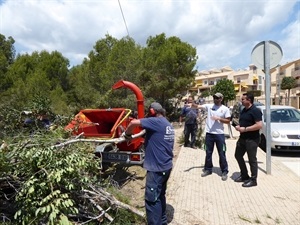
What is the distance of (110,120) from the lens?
7.02m

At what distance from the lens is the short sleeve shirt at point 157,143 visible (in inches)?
136

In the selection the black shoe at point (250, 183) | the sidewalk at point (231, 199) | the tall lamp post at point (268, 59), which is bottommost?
the sidewalk at point (231, 199)

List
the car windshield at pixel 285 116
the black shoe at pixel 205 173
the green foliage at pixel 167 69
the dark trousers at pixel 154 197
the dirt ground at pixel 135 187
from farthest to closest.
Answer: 1. the green foliage at pixel 167 69
2. the car windshield at pixel 285 116
3. the black shoe at pixel 205 173
4. the dirt ground at pixel 135 187
5. the dark trousers at pixel 154 197

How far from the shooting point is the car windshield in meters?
9.69

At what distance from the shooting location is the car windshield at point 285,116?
31.8 feet

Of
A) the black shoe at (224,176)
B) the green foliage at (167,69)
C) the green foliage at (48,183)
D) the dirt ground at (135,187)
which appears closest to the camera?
the green foliage at (48,183)

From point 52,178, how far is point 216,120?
3602 mm

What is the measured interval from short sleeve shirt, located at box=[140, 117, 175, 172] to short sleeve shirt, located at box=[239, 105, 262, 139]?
2.36 meters

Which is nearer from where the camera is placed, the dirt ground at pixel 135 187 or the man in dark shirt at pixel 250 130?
the dirt ground at pixel 135 187

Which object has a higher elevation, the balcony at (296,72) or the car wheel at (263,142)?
the balcony at (296,72)

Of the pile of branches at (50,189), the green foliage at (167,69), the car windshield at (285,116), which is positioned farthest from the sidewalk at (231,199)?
the green foliage at (167,69)

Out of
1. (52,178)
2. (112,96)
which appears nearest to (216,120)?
(52,178)

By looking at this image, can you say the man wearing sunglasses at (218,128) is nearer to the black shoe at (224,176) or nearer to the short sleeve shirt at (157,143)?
the black shoe at (224,176)

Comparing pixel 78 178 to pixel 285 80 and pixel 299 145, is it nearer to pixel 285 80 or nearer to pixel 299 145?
pixel 299 145
